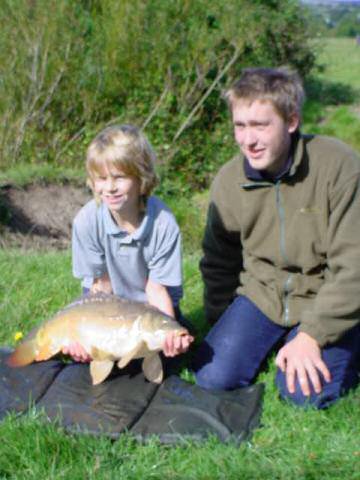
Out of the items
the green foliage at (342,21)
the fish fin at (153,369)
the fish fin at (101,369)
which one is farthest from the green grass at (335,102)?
the fish fin at (101,369)

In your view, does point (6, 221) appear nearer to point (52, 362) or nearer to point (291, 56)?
→ point (52, 362)

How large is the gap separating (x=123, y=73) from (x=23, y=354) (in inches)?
287

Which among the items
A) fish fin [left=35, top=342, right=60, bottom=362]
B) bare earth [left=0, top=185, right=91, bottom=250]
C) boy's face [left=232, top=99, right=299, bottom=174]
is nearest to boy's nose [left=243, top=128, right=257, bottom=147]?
boy's face [left=232, top=99, right=299, bottom=174]

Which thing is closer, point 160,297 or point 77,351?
point 77,351

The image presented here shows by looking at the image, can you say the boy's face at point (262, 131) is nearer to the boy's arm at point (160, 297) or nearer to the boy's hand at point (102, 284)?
the boy's arm at point (160, 297)

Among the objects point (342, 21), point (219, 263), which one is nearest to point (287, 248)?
point (219, 263)

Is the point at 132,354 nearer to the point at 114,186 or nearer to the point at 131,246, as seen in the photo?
the point at 131,246

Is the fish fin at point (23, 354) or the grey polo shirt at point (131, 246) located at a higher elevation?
the grey polo shirt at point (131, 246)

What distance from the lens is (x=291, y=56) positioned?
15.5 metres

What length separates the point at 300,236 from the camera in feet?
13.1

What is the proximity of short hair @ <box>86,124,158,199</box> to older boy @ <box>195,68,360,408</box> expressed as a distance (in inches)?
17.8

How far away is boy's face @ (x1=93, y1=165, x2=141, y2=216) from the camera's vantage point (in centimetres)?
396

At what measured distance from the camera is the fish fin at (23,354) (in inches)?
157

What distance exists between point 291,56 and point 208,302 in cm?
1172
